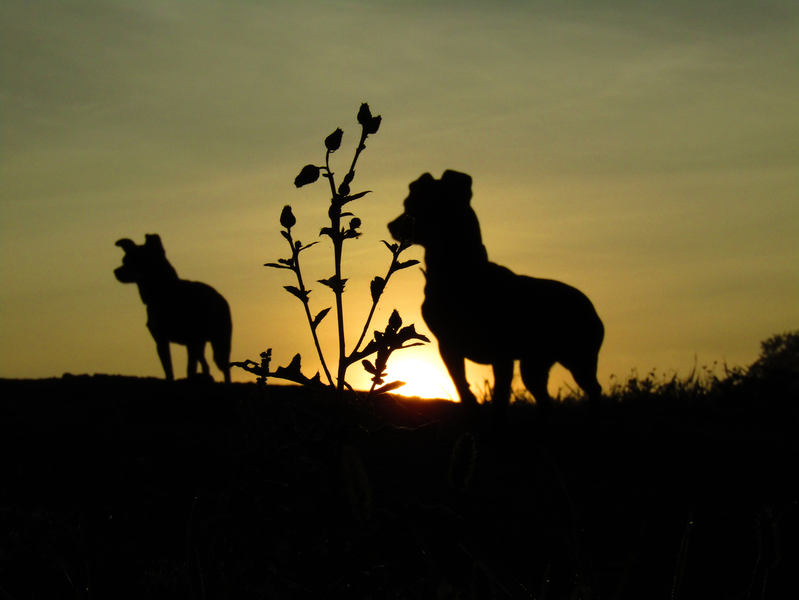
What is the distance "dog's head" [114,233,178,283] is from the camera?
9641 millimetres

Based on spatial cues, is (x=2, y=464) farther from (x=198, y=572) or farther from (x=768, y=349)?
(x=768, y=349)

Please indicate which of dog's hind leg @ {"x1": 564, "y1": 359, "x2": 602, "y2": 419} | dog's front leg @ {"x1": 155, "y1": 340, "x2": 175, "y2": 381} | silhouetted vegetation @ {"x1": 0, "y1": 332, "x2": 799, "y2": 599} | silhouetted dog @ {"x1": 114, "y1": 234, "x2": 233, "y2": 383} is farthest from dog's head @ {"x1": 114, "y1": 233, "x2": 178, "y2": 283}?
dog's hind leg @ {"x1": 564, "y1": 359, "x2": 602, "y2": 419}

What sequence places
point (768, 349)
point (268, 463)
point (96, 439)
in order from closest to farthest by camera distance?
point (268, 463) → point (96, 439) → point (768, 349)

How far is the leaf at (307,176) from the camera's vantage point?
1.91m

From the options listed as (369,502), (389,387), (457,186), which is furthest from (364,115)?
(457,186)

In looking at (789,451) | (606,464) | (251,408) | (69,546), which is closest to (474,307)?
(606,464)

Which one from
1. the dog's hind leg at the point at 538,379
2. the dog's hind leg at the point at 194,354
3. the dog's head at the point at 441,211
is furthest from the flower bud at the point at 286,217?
the dog's hind leg at the point at 194,354

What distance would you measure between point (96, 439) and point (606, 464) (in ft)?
12.6

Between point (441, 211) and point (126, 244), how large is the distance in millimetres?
5111

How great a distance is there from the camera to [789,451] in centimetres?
626

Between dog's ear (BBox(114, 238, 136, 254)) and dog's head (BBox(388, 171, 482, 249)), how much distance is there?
4.73 meters

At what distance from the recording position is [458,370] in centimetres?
648

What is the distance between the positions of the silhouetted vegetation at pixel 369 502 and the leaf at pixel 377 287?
0.27m

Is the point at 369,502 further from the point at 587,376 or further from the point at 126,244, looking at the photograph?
the point at 126,244
